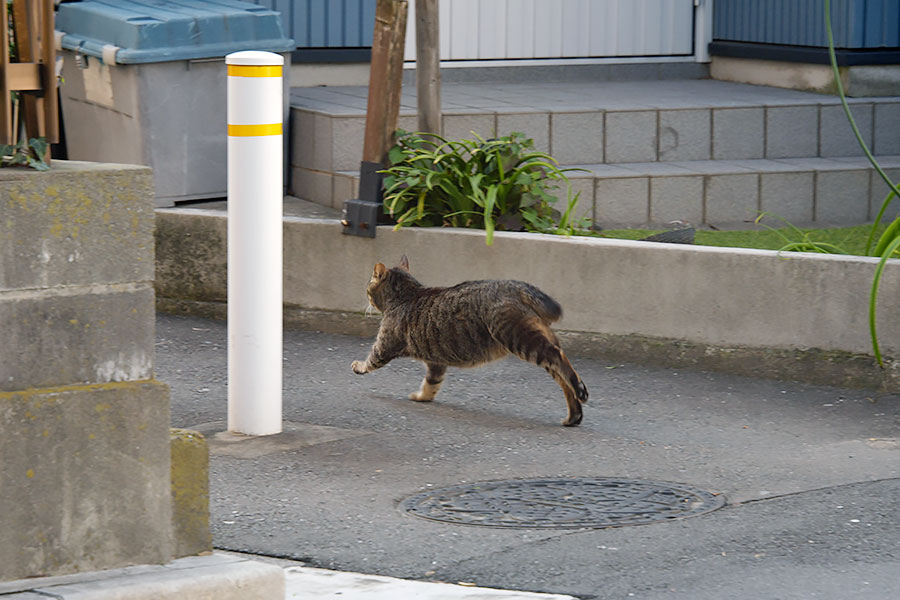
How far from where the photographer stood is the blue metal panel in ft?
37.7

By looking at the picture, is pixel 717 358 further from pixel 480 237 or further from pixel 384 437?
pixel 384 437

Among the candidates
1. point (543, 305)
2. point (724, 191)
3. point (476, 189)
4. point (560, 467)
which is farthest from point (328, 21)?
point (560, 467)

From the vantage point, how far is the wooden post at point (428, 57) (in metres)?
8.79

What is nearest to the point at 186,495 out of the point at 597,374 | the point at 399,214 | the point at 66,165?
the point at 66,165

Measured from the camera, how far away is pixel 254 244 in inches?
254

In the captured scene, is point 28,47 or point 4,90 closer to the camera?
point 4,90

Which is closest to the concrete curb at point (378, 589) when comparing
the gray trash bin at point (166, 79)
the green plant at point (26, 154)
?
the green plant at point (26, 154)

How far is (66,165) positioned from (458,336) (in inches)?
120

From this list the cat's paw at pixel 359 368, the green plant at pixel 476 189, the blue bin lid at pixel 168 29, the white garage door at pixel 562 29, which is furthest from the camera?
the white garage door at pixel 562 29

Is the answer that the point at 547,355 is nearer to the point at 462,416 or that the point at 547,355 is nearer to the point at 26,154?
the point at 462,416

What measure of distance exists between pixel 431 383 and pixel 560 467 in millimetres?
1228

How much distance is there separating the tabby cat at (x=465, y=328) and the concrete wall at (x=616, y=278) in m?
0.97

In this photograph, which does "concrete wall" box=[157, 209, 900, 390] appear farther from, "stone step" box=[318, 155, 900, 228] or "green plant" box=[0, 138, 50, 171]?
"green plant" box=[0, 138, 50, 171]

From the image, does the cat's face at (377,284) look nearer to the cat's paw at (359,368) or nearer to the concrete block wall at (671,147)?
the cat's paw at (359,368)
